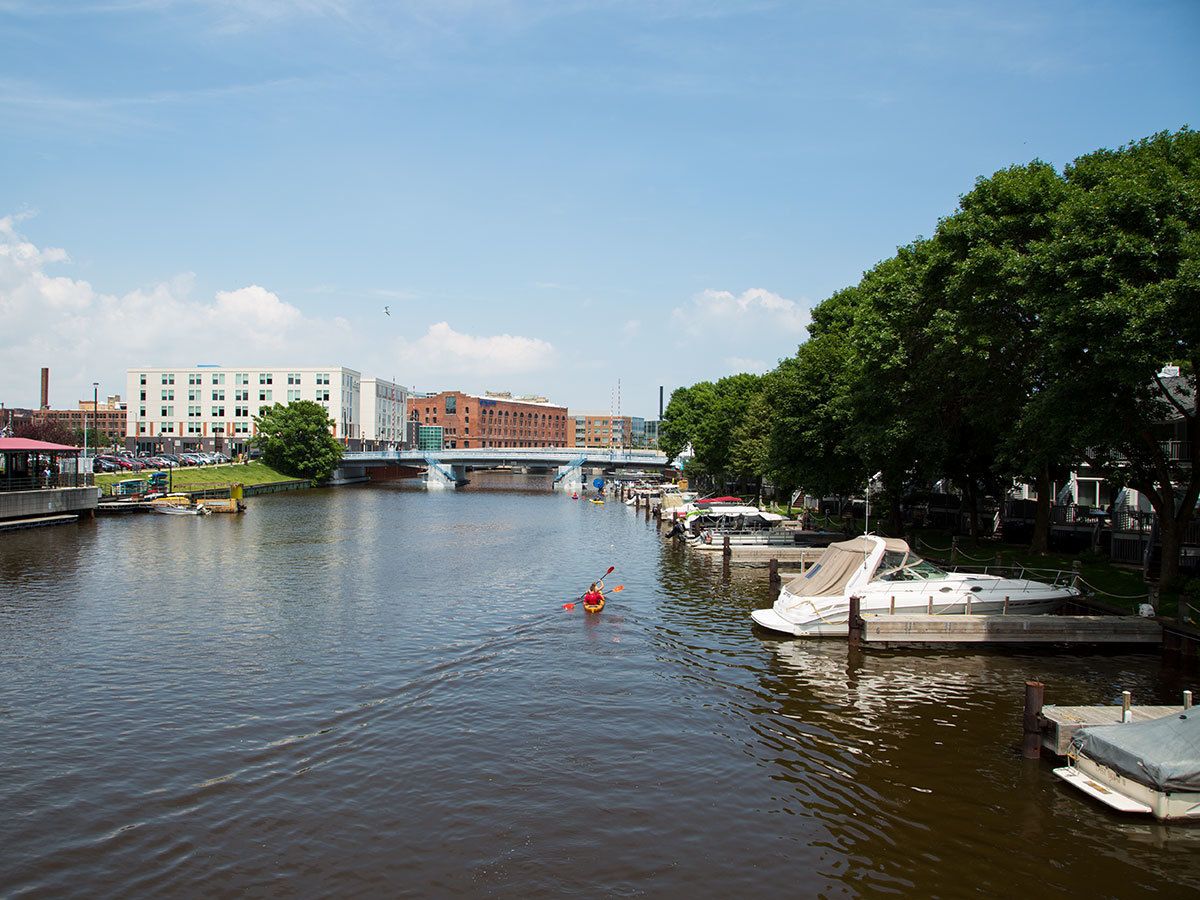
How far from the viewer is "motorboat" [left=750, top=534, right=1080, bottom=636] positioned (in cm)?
3142

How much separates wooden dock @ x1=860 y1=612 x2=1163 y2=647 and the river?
0.79 meters

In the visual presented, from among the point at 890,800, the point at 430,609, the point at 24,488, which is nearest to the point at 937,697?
the point at 890,800

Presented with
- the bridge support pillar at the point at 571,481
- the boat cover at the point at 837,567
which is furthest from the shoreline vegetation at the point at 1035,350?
the bridge support pillar at the point at 571,481

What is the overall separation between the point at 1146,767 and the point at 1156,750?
1.23ft

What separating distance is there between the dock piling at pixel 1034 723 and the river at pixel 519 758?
0.48 meters

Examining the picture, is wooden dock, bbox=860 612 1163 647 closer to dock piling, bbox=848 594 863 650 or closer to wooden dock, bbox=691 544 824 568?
dock piling, bbox=848 594 863 650

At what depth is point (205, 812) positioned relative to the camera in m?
16.9

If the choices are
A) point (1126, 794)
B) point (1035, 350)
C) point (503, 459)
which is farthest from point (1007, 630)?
point (503, 459)

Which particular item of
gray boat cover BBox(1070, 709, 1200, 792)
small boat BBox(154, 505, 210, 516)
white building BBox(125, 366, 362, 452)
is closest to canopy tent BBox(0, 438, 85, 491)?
small boat BBox(154, 505, 210, 516)

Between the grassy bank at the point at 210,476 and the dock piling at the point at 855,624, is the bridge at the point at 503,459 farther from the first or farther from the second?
the dock piling at the point at 855,624

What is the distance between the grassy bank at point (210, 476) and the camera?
91.8 metres

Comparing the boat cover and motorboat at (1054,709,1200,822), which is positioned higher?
the boat cover

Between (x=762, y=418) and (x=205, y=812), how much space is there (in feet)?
215

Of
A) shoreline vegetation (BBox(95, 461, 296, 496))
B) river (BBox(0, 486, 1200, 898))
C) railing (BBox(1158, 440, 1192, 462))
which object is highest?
railing (BBox(1158, 440, 1192, 462))
